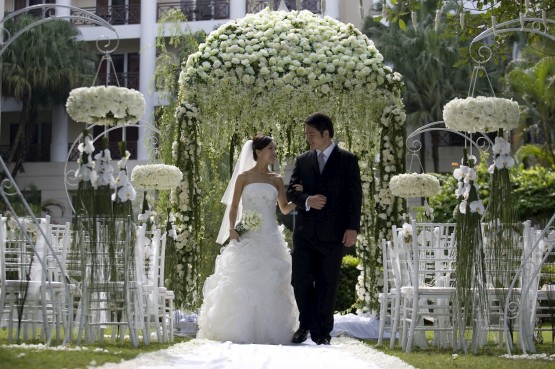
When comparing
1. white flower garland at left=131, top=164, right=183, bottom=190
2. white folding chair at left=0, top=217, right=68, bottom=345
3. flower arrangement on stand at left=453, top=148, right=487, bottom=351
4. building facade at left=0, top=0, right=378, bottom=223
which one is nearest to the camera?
flower arrangement on stand at left=453, top=148, right=487, bottom=351

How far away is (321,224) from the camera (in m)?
9.60

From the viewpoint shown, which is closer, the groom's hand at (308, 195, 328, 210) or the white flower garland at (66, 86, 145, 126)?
the white flower garland at (66, 86, 145, 126)

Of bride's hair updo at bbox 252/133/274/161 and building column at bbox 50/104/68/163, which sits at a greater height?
building column at bbox 50/104/68/163

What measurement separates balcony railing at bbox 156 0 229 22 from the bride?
2627 centimetres

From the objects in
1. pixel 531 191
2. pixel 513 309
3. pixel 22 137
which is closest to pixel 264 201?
pixel 513 309

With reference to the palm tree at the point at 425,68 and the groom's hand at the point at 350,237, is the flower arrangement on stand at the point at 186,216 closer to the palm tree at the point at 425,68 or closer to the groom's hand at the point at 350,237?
the groom's hand at the point at 350,237

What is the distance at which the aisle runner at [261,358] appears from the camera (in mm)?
7398

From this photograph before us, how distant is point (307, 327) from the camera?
32.0 feet

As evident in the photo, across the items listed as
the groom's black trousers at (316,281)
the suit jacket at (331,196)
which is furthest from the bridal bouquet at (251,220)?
the groom's black trousers at (316,281)

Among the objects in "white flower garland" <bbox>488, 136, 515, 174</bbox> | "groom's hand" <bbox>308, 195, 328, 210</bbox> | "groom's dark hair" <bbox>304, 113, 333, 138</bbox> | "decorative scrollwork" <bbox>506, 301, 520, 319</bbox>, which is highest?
"groom's dark hair" <bbox>304, 113, 333, 138</bbox>

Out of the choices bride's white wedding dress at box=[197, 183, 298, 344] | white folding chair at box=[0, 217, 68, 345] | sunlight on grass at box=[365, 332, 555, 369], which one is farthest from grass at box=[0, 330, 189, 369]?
sunlight on grass at box=[365, 332, 555, 369]

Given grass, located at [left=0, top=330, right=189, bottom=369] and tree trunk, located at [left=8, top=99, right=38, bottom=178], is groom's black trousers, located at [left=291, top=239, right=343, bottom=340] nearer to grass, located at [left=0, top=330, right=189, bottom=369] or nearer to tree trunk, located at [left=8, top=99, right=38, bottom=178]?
grass, located at [left=0, top=330, right=189, bottom=369]

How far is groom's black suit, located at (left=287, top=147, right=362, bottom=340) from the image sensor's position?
31.5 feet

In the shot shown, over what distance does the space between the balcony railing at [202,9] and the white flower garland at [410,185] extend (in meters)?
23.8
